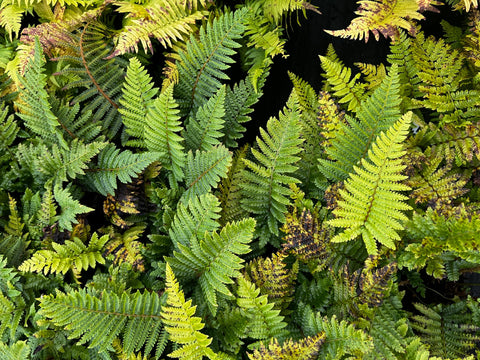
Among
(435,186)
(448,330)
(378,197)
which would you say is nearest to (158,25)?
(378,197)

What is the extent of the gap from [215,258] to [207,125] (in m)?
0.80

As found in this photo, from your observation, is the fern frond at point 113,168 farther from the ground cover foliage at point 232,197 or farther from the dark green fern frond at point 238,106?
the dark green fern frond at point 238,106

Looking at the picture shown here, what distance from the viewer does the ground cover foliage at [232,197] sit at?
199 centimetres

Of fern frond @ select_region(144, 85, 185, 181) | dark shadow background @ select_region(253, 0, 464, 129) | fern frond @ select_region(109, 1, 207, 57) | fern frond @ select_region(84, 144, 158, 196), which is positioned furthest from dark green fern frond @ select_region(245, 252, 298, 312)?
fern frond @ select_region(109, 1, 207, 57)

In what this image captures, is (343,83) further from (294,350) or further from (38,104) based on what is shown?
(38,104)

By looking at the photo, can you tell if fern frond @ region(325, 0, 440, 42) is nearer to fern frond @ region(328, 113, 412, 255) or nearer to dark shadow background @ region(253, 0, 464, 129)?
dark shadow background @ region(253, 0, 464, 129)

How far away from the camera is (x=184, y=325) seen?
185 centimetres

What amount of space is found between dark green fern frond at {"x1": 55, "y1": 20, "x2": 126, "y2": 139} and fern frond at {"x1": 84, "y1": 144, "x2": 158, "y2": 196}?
0.80 feet

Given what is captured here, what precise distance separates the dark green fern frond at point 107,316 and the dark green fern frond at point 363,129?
3.93ft

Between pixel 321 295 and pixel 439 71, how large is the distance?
4.83ft

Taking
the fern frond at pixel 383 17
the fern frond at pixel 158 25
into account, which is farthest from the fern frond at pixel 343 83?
the fern frond at pixel 158 25

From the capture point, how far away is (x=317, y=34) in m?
2.72

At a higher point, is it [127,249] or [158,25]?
[158,25]

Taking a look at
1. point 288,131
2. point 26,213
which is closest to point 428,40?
point 288,131
